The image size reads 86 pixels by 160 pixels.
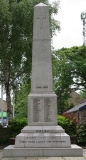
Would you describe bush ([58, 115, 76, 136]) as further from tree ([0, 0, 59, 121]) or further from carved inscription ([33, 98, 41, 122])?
carved inscription ([33, 98, 41, 122])

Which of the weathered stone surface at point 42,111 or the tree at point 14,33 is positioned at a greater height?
the tree at point 14,33

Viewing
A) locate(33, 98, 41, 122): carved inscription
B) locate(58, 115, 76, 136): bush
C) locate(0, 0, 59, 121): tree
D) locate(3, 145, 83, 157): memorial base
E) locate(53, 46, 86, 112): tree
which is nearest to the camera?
locate(3, 145, 83, 157): memorial base

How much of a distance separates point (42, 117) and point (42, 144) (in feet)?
4.10

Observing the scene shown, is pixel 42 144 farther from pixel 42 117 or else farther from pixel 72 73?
pixel 72 73

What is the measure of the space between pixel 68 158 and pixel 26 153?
67.4 inches

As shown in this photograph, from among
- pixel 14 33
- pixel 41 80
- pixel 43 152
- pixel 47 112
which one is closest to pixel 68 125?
pixel 47 112

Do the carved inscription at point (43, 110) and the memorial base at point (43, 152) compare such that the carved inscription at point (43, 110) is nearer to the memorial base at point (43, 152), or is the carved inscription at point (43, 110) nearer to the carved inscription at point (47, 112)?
the carved inscription at point (47, 112)

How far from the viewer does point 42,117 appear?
43.3 feet

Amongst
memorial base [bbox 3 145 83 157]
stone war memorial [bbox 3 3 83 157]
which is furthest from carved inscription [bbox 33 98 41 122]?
memorial base [bbox 3 145 83 157]

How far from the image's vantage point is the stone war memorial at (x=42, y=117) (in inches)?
Answer: 472

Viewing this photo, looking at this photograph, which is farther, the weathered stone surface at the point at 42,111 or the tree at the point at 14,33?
the tree at the point at 14,33

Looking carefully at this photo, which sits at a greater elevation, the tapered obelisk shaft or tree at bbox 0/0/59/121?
tree at bbox 0/0/59/121

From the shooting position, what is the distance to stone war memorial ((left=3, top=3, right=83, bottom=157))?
12.0m

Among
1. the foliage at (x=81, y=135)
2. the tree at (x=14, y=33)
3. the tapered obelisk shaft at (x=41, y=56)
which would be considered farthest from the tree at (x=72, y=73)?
the tapered obelisk shaft at (x=41, y=56)
